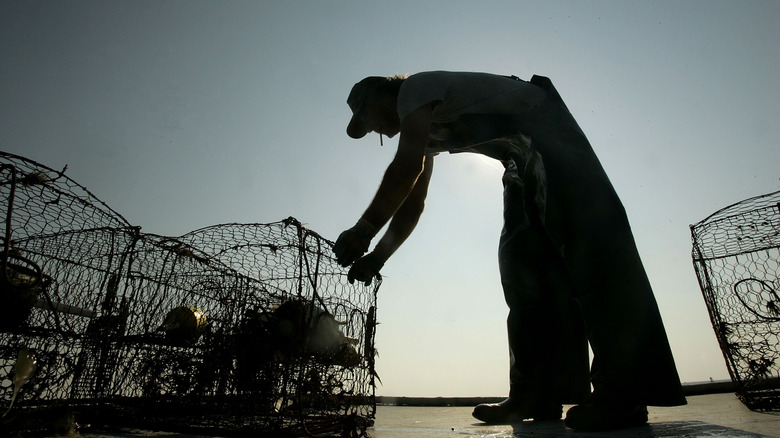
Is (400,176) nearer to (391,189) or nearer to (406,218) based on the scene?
(391,189)

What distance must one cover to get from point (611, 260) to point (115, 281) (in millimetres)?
3685

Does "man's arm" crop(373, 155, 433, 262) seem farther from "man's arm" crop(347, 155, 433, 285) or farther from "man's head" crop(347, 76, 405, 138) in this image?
"man's head" crop(347, 76, 405, 138)

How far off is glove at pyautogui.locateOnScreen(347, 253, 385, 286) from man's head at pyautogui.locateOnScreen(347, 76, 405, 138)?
2.58ft

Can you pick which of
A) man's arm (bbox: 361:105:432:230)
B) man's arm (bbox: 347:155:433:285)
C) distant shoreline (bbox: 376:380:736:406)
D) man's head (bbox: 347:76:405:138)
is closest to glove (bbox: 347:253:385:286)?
man's arm (bbox: 347:155:433:285)

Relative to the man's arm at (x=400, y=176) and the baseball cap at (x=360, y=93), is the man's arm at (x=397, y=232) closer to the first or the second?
the man's arm at (x=400, y=176)

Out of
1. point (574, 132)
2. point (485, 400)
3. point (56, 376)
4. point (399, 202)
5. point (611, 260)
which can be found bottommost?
point (485, 400)

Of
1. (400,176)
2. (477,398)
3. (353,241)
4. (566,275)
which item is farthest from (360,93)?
(477,398)

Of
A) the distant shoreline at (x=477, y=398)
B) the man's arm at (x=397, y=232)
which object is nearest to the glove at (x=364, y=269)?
the man's arm at (x=397, y=232)

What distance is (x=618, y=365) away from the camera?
1683 mm

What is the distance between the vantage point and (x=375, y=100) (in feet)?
7.90

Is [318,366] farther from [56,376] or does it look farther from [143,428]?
[56,376]

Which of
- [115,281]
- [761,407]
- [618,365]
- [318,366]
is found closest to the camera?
[618,365]

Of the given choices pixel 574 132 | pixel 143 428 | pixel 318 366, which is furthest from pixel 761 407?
pixel 143 428

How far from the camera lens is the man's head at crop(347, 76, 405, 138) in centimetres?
241
